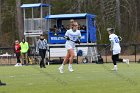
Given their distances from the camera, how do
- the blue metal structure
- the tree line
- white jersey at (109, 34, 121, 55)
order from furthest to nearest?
the tree line → the blue metal structure → white jersey at (109, 34, 121, 55)

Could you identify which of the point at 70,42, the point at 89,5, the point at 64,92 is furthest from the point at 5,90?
the point at 89,5

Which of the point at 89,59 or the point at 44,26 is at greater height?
the point at 44,26

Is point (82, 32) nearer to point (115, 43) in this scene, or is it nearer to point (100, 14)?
point (115, 43)

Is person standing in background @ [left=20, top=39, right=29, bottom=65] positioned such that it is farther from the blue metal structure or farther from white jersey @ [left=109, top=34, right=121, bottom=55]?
white jersey @ [left=109, top=34, right=121, bottom=55]

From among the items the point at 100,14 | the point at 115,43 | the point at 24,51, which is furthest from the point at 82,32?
the point at 100,14

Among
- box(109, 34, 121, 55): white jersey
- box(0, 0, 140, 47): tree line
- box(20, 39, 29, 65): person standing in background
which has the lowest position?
box(20, 39, 29, 65): person standing in background

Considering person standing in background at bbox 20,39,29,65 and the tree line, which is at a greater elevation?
the tree line

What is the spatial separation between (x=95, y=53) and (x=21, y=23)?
15.5m

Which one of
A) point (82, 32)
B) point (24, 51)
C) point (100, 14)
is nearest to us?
point (24, 51)

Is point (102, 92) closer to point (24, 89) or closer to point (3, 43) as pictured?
point (24, 89)

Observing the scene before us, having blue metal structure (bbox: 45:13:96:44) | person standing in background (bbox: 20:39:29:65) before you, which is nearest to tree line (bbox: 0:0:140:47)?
blue metal structure (bbox: 45:13:96:44)

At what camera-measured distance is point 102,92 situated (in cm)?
1267

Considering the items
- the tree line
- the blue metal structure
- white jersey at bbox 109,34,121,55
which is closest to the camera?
white jersey at bbox 109,34,121,55

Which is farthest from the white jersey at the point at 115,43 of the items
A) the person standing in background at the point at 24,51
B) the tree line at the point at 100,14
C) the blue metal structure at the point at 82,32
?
the tree line at the point at 100,14
